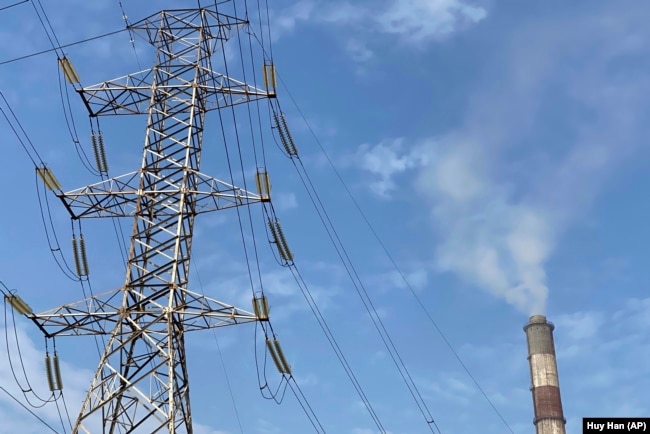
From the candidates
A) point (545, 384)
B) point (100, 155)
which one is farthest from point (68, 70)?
point (545, 384)

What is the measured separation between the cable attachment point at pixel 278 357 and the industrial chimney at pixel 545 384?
8045cm

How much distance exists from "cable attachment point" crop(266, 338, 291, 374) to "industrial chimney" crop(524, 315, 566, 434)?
80.4 m

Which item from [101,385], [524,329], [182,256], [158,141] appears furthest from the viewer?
[524,329]

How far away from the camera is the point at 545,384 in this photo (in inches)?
4190

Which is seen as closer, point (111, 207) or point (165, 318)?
point (165, 318)

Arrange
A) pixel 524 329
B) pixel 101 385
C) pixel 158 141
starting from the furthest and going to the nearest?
pixel 524 329
pixel 158 141
pixel 101 385

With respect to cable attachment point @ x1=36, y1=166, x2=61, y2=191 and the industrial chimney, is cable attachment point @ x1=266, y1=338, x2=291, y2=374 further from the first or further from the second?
the industrial chimney

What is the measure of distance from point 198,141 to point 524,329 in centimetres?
8891

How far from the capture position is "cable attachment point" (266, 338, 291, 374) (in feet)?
102

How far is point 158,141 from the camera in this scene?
33250 mm

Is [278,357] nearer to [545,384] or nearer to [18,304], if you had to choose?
[18,304]

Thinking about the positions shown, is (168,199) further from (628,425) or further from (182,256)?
(628,425)

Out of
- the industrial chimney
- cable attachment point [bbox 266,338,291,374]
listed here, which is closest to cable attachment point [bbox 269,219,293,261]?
cable attachment point [bbox 266,338,291,374]

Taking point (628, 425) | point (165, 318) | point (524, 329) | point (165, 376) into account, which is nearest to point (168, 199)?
point (165, 318)
